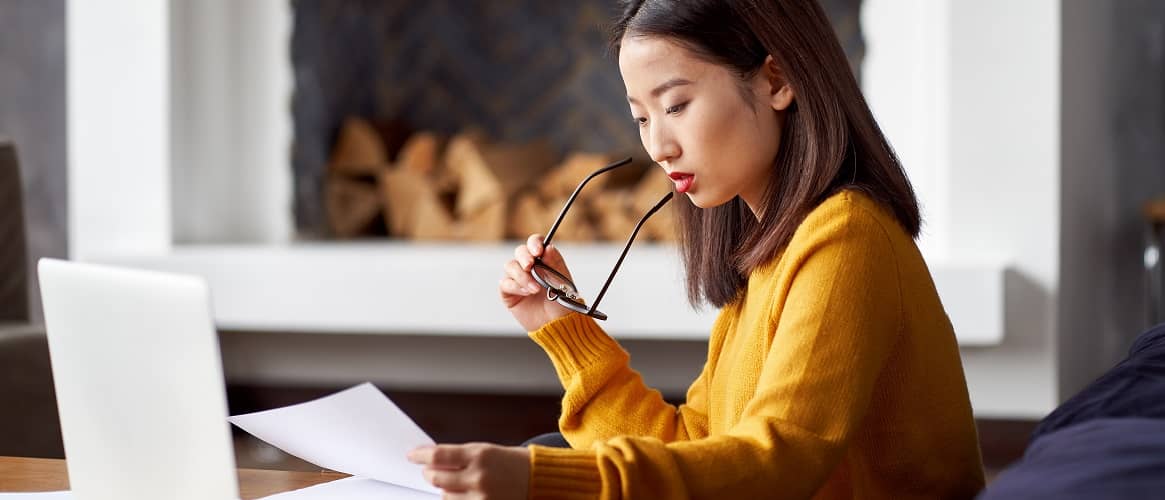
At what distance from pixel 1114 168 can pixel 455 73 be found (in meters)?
1.69

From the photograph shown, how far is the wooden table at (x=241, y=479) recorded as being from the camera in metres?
1.00

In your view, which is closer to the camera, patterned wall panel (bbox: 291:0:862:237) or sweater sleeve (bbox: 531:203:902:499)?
sweater sleeve (bbox: 531:203:902:499)

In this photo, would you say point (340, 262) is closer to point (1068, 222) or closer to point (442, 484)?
point (1068, 222)

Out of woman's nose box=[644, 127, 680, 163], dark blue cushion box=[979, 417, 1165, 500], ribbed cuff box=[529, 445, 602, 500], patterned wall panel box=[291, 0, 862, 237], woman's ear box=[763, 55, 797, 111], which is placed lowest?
ribbed cuff box=[529, 445, 602, 500]

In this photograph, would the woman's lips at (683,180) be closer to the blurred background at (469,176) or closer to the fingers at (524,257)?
the fingers at (524,257)

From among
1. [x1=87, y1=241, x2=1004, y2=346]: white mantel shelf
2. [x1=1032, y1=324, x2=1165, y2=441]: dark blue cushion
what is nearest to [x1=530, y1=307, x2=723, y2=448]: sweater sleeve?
[x1=1032, y1=324, x2=1165, y2=441]: dark blue cushion

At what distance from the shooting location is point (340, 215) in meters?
3.32

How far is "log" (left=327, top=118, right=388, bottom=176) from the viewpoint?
329 cm

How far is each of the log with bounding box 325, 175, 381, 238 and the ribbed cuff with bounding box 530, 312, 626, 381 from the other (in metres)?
2.16

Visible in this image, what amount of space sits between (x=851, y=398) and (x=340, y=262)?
2.04m

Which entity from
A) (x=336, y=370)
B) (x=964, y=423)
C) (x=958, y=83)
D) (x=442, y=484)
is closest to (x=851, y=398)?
(x=964, y=423)

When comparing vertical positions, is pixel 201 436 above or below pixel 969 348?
above

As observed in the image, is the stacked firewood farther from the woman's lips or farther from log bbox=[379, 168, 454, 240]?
the woman's lips

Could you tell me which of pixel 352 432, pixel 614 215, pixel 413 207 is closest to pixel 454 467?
pixel 352 432
